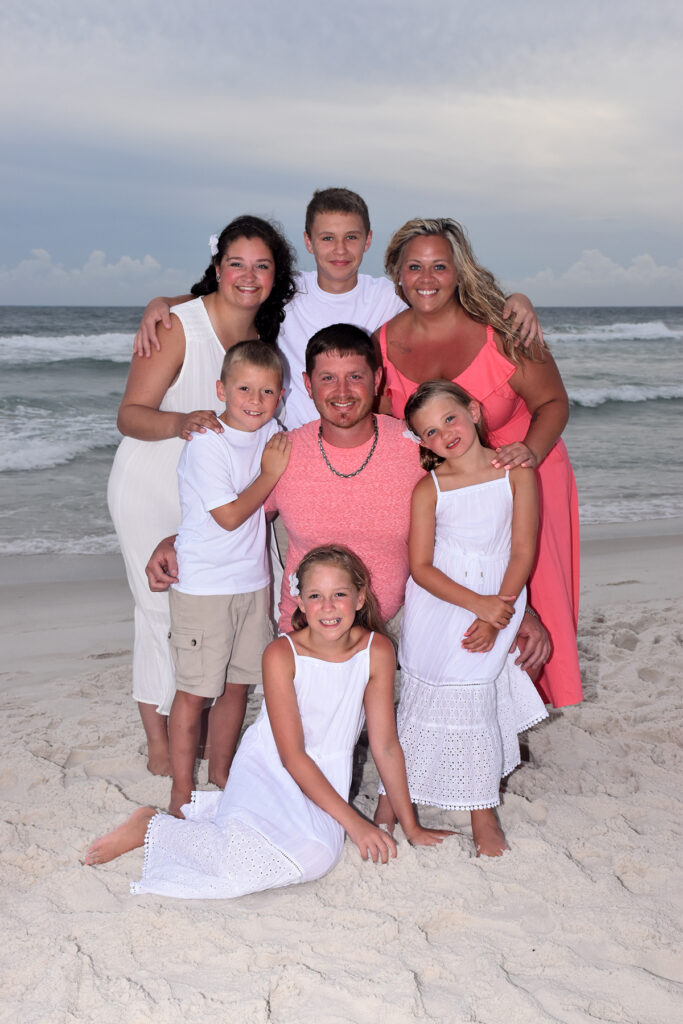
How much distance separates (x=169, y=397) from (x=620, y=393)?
15833 mm

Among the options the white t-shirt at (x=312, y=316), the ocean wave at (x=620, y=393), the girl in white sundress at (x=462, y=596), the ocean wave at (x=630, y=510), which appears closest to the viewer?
the girl in white sundress at (x=462, y=596)

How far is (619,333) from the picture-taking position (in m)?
30.1

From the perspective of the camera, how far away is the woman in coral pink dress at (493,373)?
309 centimetres

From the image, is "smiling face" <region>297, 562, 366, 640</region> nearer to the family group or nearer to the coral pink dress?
the family group

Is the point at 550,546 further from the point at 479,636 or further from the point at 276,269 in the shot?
the point at 276,269

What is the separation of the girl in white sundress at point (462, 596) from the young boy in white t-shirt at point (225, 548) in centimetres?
47

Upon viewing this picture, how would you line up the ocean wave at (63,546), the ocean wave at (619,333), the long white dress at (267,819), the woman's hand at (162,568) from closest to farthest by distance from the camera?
1. the long white dress at (267,819)
2. the woman's hand at (162,568)
3. the ocean wave at (63,546)
4. the ocean wave at (619,333)

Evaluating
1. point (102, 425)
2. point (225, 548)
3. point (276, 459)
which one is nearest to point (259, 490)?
point (276, 459)

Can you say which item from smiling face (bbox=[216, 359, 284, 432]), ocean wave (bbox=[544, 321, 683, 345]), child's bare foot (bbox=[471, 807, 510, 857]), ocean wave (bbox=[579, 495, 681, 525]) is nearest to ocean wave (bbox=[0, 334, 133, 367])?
ocean wave (bbox=[579, 495, 681, 525])

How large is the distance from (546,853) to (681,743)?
3.96 ft

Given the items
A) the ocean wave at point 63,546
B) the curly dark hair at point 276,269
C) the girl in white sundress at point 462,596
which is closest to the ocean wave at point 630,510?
the ocean wave at point 63,546

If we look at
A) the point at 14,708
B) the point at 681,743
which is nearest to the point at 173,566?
the point at 14,708

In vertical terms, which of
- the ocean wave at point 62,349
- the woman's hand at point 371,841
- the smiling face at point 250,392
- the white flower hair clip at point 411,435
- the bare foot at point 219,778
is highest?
the smiling face at point 250,392

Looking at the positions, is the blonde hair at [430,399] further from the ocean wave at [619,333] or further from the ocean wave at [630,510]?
the ocean wave at [619,333]
